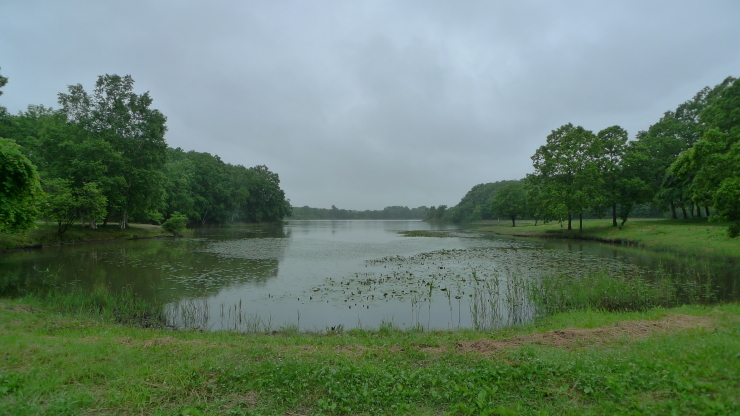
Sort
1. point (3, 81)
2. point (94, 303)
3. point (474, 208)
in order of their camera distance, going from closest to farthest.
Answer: point (94, 303) → point (3, 81) → point (474, 208)

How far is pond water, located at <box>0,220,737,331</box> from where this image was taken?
11.9 meters

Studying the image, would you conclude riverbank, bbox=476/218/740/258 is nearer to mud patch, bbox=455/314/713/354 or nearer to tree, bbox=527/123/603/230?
tree, bbox=527/123/603/230

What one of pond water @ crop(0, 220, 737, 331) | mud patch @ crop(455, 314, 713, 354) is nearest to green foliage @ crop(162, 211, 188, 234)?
pond water @ crop(0, 220, 737, 331)

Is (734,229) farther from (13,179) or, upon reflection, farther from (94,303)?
(13,179)

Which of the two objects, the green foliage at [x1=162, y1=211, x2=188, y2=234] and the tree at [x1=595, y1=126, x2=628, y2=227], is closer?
the tree at [x1=595, y1=126, x2=628, y2=227]

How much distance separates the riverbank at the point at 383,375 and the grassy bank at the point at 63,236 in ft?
77.8

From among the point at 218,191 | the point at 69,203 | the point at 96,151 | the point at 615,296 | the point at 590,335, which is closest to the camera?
the point at 590,335

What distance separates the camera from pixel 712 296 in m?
12.7

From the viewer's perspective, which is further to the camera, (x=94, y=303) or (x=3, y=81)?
(x=3, y=81)

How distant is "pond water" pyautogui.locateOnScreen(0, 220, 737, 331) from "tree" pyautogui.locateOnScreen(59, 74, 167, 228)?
13.3 meters

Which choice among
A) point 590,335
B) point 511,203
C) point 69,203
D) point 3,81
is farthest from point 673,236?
point 3,81

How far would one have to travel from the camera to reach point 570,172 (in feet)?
135

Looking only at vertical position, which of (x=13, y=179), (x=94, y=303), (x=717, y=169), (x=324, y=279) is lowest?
(x=324, y=279)

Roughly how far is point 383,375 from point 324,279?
12960mm
